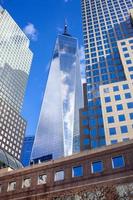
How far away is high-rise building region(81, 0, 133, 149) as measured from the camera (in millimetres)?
80706

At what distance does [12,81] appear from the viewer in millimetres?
165500

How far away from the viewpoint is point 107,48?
11950 cm

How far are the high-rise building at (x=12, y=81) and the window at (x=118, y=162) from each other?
88.7 meters

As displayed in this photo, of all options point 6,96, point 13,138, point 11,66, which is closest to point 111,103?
point 13,138

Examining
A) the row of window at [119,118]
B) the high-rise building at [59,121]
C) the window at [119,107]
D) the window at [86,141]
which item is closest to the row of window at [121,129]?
the row of window at [119,118]

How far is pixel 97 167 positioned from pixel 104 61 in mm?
78579

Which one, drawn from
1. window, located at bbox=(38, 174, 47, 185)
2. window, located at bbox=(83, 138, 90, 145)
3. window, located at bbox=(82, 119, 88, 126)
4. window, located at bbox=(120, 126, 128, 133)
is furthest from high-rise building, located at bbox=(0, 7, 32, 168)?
window, located at bbox=(38, 174, 47, 185)

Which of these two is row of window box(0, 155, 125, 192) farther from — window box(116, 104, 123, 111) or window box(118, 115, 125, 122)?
window box(116, 104, 123, 111)

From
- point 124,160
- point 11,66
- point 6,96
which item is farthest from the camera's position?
point 11,66

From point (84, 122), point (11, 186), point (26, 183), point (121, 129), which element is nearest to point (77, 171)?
point (26, 183)

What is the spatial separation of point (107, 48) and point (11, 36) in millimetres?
87222

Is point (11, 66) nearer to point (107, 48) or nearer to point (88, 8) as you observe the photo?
point (88, 8)

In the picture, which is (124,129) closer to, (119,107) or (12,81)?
(119,107)

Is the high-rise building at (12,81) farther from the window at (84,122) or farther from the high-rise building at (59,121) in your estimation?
the window at (84,122)
